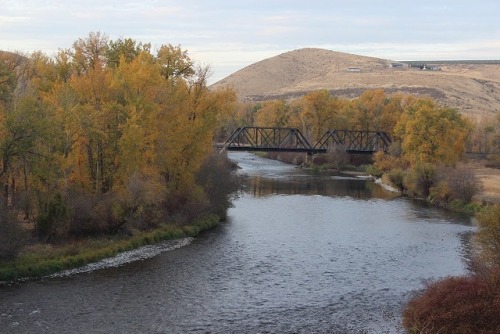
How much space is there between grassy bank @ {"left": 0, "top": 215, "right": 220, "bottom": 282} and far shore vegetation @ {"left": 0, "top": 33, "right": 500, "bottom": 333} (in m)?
0.07

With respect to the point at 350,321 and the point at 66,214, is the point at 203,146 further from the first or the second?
the point at 350,321

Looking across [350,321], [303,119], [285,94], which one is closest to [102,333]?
[350,321]

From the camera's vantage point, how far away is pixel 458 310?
21.4 m

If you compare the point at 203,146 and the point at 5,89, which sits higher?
the point at 5,89

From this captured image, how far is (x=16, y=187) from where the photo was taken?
1403 inches

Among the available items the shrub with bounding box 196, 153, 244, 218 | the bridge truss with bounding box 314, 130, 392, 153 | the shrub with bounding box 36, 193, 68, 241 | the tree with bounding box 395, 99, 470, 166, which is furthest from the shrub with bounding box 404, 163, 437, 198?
the shrub with bounding box 36, 193, 68, 241

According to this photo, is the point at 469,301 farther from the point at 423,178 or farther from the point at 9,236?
the point at 423,178

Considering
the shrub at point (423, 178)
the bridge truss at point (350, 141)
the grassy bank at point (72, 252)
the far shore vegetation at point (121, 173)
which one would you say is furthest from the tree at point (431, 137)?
the grassy bank at point (72, 252)

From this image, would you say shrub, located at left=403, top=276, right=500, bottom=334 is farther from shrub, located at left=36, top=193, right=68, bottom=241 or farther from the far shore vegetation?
shrub, located at left=36, top=193, right=68, bottom=241

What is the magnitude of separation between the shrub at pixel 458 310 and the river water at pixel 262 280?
117cm

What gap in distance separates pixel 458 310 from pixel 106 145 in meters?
23.0

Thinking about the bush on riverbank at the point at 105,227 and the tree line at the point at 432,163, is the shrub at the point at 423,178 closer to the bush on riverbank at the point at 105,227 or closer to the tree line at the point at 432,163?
the tree line at the point at 432,163

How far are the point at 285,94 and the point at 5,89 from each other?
164 meters

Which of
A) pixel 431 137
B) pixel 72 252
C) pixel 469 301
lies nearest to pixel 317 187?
pixel 431 137
